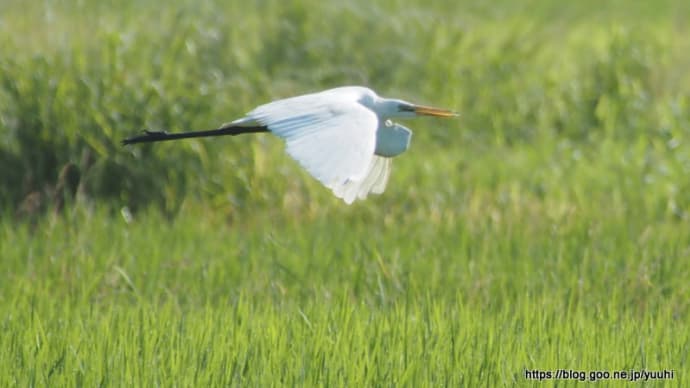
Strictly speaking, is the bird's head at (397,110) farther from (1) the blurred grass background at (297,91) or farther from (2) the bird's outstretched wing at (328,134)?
(1) the blurred grass background at (297,91)

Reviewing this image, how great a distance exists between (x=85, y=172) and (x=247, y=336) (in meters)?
2.40

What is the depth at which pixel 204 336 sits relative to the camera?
342cm

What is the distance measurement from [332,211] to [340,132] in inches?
120

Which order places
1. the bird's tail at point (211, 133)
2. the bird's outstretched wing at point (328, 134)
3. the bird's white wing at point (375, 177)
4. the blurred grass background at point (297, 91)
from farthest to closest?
the blurred grass background at point (297, 91) → the bird's white wing at point (375, 177) → the bird's tail at point (211, 133) → the bird's outstretched wing at point (328, 134)

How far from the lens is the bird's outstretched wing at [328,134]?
2.66 metres

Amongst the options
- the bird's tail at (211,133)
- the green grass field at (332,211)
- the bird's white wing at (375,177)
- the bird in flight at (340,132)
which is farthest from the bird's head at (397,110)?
the green grass field at (332,211)

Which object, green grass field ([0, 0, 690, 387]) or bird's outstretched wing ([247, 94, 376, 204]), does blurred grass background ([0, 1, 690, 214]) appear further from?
bird's outstretched wing ([247, 94, 376, 204])

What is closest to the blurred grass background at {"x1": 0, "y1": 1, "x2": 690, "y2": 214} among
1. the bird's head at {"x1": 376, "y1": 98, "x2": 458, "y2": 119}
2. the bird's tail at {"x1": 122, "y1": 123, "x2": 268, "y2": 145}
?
the bird's tail at {"x1": 122, "y1": 123, "x2": 268, "y2": 145}

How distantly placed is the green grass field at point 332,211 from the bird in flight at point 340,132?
1.73 feet

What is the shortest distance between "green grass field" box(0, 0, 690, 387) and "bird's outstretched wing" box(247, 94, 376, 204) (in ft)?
1.94

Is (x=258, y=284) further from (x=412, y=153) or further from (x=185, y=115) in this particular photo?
(x=412, y=153)

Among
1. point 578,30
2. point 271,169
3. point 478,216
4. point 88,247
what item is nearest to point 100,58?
point 271,169

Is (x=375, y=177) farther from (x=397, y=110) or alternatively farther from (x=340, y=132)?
(x=340, y=132)

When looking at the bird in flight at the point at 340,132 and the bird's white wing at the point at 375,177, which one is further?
the bird's white wing at the point at 375,177
